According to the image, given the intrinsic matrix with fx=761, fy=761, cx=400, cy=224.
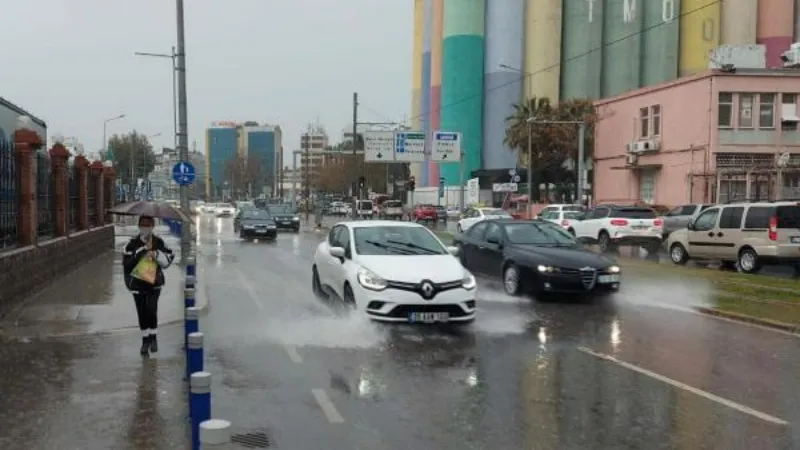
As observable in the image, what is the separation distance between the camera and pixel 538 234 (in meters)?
14.4

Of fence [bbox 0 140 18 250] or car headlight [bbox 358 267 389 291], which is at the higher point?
fence [bbox 0 140 18 250]

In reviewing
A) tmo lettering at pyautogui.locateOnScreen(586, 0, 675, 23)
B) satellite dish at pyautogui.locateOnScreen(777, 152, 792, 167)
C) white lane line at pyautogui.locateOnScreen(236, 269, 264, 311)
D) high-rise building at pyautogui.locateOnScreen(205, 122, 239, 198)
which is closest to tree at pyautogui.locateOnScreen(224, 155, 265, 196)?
high-rise building at pyautogui.locateOnScreen(205, 122, 239, 198)

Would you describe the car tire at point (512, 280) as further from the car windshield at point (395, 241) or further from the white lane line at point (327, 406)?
the white lane line at point (327, 406)

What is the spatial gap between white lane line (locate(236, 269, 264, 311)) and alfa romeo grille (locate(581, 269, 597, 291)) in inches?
209

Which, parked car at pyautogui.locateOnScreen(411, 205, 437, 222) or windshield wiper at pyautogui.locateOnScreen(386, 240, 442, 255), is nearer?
windshield wiper at pyautogui.locateOnScreen(386, 240, 442, 255)

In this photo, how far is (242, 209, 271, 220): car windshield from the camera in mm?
35619

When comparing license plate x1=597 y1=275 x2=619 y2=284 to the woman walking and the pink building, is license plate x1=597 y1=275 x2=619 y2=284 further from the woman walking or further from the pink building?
the pink building

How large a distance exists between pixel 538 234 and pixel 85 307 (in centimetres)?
804

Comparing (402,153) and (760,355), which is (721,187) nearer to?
(402,153)

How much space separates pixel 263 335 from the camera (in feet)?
32.5

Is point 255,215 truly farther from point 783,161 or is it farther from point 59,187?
point 783,161

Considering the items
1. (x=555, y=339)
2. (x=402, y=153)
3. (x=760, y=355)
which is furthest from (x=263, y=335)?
(x=402, y=153)

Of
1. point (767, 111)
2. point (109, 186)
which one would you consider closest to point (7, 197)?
point (109, 186)

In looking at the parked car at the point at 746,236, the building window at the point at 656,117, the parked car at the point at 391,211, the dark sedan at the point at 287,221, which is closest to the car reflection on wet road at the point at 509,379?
the parked car at the point at 746,236
